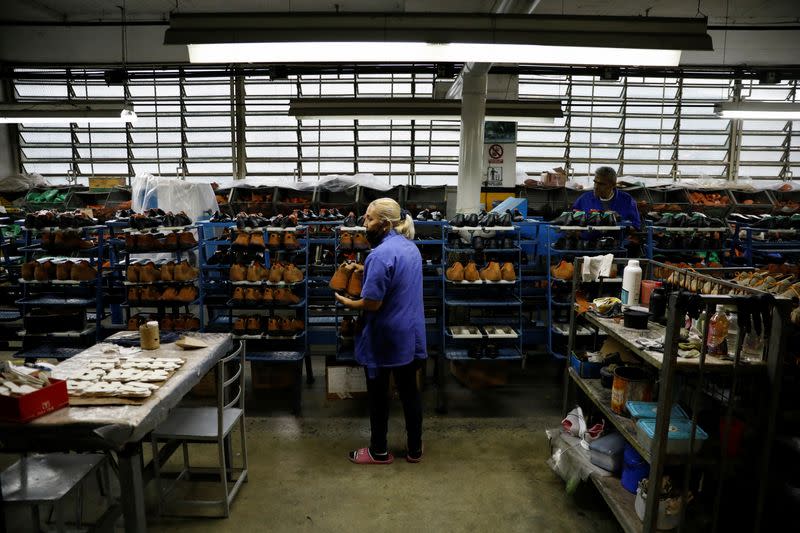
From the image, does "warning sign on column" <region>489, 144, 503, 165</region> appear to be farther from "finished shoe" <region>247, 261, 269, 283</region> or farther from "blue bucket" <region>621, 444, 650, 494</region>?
"blue bucket" <region>621, 444, 650, 494</region>

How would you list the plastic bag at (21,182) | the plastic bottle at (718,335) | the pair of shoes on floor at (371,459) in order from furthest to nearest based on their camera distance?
1. the plastic bag at (21,182)
2. the pair of shoes on floor at (371,459)
3. the plastic bottle at (718,335)

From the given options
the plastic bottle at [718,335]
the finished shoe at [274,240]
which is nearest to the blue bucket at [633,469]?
the plastic bottle at [718,335]

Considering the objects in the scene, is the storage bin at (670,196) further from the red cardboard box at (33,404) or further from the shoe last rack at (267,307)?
the red cardboard box at (33,404)

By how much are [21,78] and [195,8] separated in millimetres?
4473

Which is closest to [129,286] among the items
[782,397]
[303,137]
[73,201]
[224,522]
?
[224,522]

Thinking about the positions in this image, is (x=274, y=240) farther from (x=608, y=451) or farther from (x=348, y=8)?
(x=348, y=8)

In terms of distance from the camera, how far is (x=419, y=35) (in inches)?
136

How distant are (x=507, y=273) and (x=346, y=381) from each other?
185 centimetres

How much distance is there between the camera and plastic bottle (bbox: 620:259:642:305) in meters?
3.11

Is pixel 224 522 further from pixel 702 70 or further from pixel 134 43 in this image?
pixel 702 70

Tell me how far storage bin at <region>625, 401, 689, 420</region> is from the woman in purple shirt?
1.40 metres

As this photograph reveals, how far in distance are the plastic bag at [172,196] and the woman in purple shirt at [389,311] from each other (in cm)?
517

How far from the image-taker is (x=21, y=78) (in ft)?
33.6

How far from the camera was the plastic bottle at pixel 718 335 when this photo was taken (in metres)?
2.32
